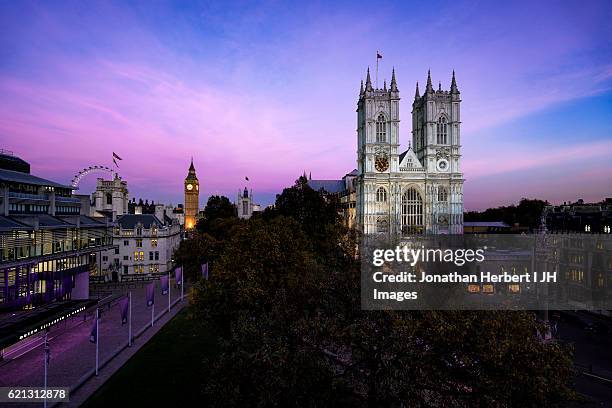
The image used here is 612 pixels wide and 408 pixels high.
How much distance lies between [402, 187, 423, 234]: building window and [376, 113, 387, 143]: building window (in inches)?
606

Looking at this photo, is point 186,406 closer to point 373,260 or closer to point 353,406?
point 353,406

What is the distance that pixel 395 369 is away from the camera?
17.0 m

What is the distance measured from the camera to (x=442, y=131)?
103250mm

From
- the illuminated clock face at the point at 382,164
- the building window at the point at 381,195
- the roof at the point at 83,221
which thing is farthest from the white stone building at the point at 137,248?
the illuminated clock face at the point at 382,164

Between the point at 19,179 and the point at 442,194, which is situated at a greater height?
the point at 442,194

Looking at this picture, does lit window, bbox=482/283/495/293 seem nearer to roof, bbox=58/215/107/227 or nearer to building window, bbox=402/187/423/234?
building window, bbox=402/187/423/234

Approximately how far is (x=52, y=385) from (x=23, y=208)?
32945 mm

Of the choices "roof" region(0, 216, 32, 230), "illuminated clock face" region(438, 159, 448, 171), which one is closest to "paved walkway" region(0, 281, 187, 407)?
"roof" region(0, 216, 32, 230)

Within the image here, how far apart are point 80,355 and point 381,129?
8631 cm

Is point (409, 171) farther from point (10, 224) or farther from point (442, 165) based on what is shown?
point (10, 224)

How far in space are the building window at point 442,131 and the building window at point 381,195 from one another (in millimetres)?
20677

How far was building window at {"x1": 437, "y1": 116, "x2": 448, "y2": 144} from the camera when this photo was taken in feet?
338

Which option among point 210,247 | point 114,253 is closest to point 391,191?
point 210,247

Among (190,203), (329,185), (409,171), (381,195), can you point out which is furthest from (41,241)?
(190,203)
